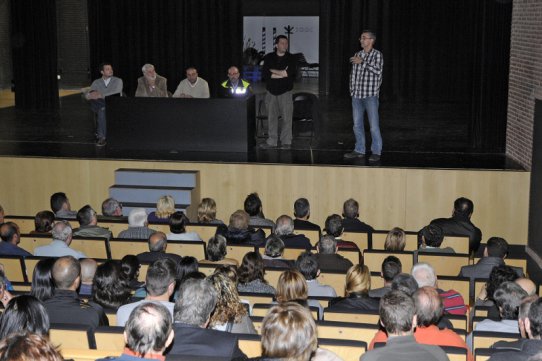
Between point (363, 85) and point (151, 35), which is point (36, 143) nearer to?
point (363, 85)

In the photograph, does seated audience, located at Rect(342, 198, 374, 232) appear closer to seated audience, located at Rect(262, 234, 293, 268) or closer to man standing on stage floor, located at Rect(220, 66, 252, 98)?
seated audience, located at Rect(262, 234, 293, 268)

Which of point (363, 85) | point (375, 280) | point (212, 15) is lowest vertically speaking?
point (375, 280)

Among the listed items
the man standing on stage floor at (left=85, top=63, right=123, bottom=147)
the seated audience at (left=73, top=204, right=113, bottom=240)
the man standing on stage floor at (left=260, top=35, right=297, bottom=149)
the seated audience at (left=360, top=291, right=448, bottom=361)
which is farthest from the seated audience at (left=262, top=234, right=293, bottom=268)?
the man standing on stage floor at (left=85, top=63, right=123, bottom=147)

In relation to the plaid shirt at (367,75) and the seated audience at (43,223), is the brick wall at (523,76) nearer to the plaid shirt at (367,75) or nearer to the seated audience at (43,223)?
the plaid shirt at (367,75)

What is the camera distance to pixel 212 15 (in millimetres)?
17672

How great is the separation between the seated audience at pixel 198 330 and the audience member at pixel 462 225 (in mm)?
4406

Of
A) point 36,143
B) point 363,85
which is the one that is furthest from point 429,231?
point 36,143

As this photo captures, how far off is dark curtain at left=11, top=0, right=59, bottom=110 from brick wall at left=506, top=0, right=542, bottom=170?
1112cm

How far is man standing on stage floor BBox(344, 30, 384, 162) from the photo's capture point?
9.95 m

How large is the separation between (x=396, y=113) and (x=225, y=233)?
386 inches

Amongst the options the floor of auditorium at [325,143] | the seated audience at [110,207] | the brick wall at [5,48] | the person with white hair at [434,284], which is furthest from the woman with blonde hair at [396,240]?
the brick wall at [5,48]

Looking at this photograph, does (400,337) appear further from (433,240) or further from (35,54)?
(35,54)

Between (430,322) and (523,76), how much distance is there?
6.70 metres

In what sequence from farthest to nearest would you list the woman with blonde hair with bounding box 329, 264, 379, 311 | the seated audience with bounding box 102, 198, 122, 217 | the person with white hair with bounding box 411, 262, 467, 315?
the seated audience with bounding box 102, 198, 122, 217 → the person with white hair with bounding box 411, 262, 467, 315 → the woman with blonde hair with bounding box 329, 264, 379, 311
